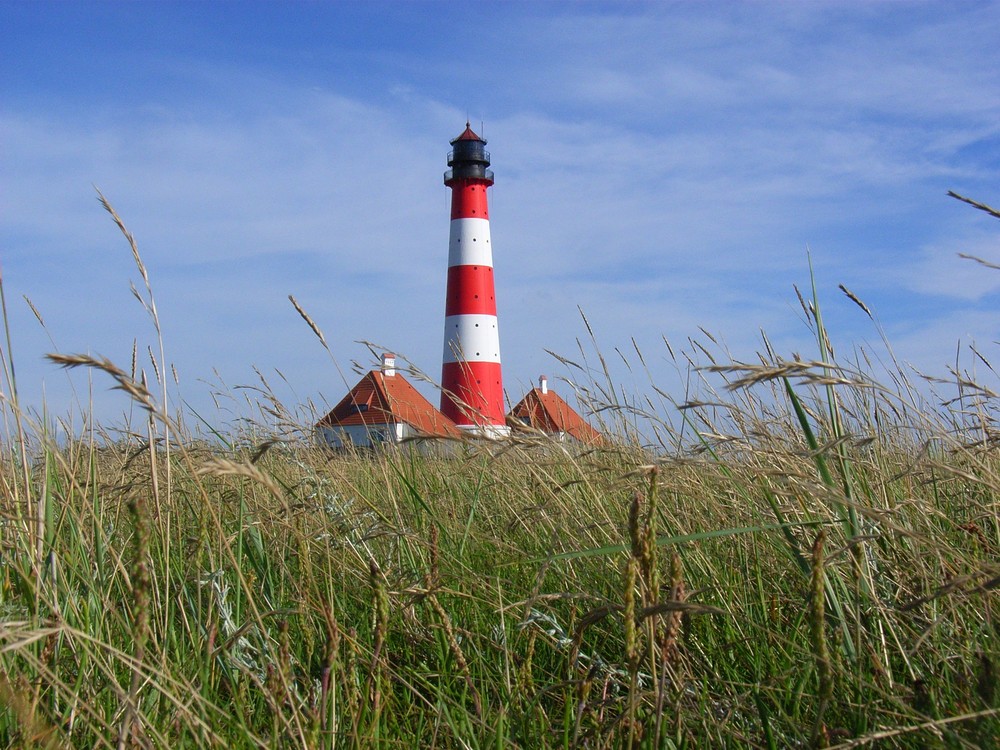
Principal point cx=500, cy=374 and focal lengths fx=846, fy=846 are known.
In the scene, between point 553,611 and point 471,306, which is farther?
point 471,306

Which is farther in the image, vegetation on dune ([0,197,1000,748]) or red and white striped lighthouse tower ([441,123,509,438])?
red and white striped lighthouse tower ([441,123,509,438])

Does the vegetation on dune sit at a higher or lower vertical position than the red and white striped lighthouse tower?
lower

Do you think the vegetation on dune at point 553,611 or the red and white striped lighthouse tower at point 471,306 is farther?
the red and white striped lighthouse tower at point 471,306

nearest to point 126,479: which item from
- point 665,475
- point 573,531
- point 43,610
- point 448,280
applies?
point 43,610

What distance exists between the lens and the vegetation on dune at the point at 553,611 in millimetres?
1030

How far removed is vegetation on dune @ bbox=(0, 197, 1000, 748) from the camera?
1030mm

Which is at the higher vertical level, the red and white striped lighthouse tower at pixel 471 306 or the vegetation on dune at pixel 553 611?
the red and white striped lighthouse tower at pixel 471 306

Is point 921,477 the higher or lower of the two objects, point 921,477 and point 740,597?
the higher

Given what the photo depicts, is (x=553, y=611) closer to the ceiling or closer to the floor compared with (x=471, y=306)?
closer to the floor

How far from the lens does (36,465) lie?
2920mm

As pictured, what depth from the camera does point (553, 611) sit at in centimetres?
178

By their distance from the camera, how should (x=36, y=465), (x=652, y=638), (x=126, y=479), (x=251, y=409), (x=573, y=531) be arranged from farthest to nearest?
(x=251, y=409)
(x=36, y=465)
(x=126, y=479)
(x=573, y=531)
(x=652, y=638)

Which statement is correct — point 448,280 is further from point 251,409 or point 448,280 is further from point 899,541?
point 899,541

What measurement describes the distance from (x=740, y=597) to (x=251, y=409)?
2490 millimetres
